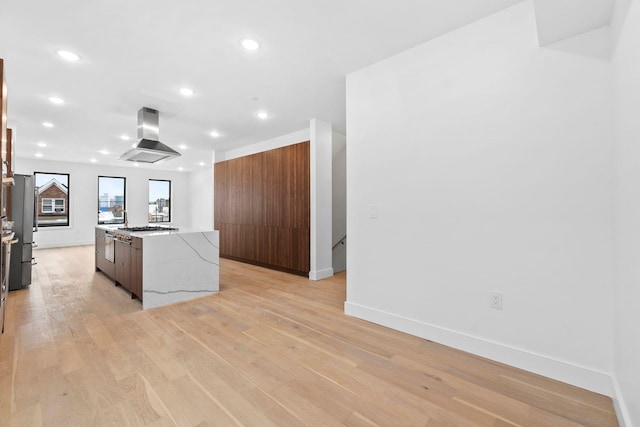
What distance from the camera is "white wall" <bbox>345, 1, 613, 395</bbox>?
5.85ft

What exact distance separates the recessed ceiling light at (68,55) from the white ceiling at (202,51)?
0.06 metres

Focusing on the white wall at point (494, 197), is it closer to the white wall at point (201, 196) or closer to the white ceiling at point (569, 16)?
the white ceiling at point (569, 16)

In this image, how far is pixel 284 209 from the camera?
16.4ft

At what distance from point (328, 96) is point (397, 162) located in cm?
159

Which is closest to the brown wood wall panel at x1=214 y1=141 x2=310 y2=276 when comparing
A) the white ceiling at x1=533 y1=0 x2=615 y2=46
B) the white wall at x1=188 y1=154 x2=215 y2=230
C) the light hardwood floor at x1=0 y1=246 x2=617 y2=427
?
the light hardwood floor at x1=0 y1=246 x2=617 y2=427

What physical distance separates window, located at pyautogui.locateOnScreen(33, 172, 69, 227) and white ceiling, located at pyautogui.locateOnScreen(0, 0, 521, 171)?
14.8 feet

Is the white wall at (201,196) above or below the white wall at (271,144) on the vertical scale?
below

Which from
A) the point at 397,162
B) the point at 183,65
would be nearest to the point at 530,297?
the point at 397,162

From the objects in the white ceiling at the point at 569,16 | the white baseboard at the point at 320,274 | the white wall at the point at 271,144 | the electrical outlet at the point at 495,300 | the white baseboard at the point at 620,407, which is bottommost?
the white baseboard at the point at 620,407

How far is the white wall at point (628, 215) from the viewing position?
1.28m

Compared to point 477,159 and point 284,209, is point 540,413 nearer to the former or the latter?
point 477,159

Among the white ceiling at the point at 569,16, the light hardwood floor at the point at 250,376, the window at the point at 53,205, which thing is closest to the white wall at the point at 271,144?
the light hardwood floor at the point at 250,376

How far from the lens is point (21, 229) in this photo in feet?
12.9

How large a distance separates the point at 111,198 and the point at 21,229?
5754 mm
